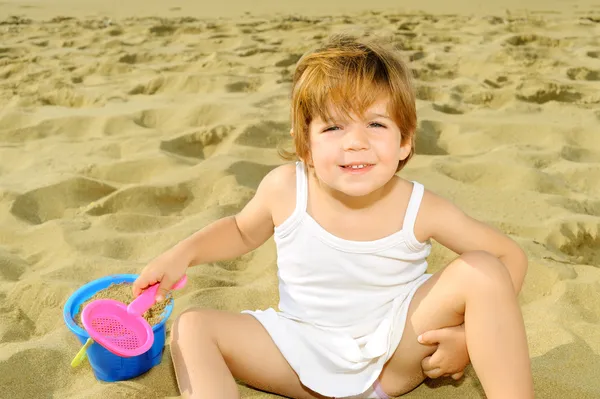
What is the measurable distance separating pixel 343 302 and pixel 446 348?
9.2 inches

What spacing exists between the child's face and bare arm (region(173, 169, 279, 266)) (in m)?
0.21

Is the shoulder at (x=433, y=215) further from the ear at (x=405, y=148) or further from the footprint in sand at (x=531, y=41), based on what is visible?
the footprint in sand at (x=531, y=41)

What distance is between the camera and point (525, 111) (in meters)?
3.28

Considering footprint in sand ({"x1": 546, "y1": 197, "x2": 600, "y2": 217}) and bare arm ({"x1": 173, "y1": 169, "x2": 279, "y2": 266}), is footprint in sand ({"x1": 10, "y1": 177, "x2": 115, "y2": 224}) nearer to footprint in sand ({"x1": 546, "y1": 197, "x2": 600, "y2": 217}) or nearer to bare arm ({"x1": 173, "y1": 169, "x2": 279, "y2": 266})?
bare arm ({"x1": 173, "y1": 169, "x2": 279, "y2": 266})

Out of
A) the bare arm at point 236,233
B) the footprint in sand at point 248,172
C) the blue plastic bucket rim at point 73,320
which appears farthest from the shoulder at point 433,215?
the footprint in sand at point 248,172

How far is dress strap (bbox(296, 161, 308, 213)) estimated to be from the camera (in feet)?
5.15

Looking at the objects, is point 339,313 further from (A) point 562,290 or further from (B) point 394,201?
(A) point 562,290

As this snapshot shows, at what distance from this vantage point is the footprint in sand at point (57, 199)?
243 centimetres

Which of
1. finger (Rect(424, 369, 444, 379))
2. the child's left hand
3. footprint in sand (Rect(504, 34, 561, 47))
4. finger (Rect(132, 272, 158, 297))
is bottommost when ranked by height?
footprint in sand (Rect(504, 34, 561, 47))

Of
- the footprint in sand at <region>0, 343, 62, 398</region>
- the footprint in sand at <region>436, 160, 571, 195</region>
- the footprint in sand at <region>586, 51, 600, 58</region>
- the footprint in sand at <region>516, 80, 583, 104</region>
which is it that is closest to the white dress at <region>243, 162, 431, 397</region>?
the footprint in sand at <region>0, 343, 62, 398</region>

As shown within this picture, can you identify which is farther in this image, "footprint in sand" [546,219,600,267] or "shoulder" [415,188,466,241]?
"footprint in sand" [546,219,600,267]

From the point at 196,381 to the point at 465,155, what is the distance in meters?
1.73

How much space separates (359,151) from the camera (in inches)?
55.5

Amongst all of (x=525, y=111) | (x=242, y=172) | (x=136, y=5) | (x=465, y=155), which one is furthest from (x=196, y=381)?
(x=136, y=5)
